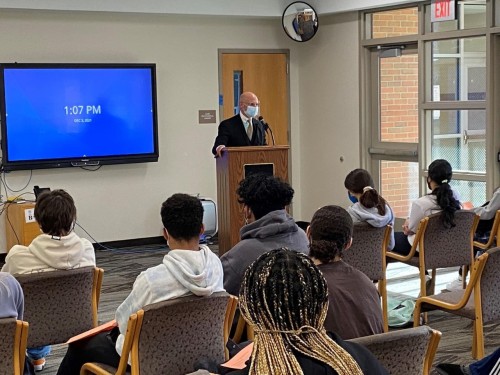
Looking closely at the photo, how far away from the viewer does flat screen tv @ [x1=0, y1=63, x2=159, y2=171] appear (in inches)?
316

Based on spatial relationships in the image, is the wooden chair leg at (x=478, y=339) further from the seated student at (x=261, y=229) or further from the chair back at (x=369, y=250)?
the seated student at (x=261, y=229)

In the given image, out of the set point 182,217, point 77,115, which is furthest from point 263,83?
point 182,217

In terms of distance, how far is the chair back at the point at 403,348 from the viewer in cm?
247

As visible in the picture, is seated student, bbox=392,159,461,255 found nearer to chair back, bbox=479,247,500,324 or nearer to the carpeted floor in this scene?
the carpeted floor

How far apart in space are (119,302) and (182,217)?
3.30 metres

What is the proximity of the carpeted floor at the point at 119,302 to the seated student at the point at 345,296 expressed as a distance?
69.4 inches

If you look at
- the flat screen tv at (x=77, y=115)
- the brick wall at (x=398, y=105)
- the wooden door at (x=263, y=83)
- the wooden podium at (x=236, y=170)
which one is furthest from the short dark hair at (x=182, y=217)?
the wooden door at (x=263, y=83)

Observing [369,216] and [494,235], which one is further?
[494,235]

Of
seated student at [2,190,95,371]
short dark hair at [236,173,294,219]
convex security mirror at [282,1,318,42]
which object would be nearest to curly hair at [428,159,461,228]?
short dark hair at [236,173,294,219]

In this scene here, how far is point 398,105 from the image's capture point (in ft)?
29.0

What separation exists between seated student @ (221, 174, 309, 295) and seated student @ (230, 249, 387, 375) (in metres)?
1.97

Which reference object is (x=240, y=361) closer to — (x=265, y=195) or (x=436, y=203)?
(x=265, y=195)

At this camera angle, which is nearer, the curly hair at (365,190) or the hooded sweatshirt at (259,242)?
the hooded sweatshirt at (259,242)

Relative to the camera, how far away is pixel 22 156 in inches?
319
